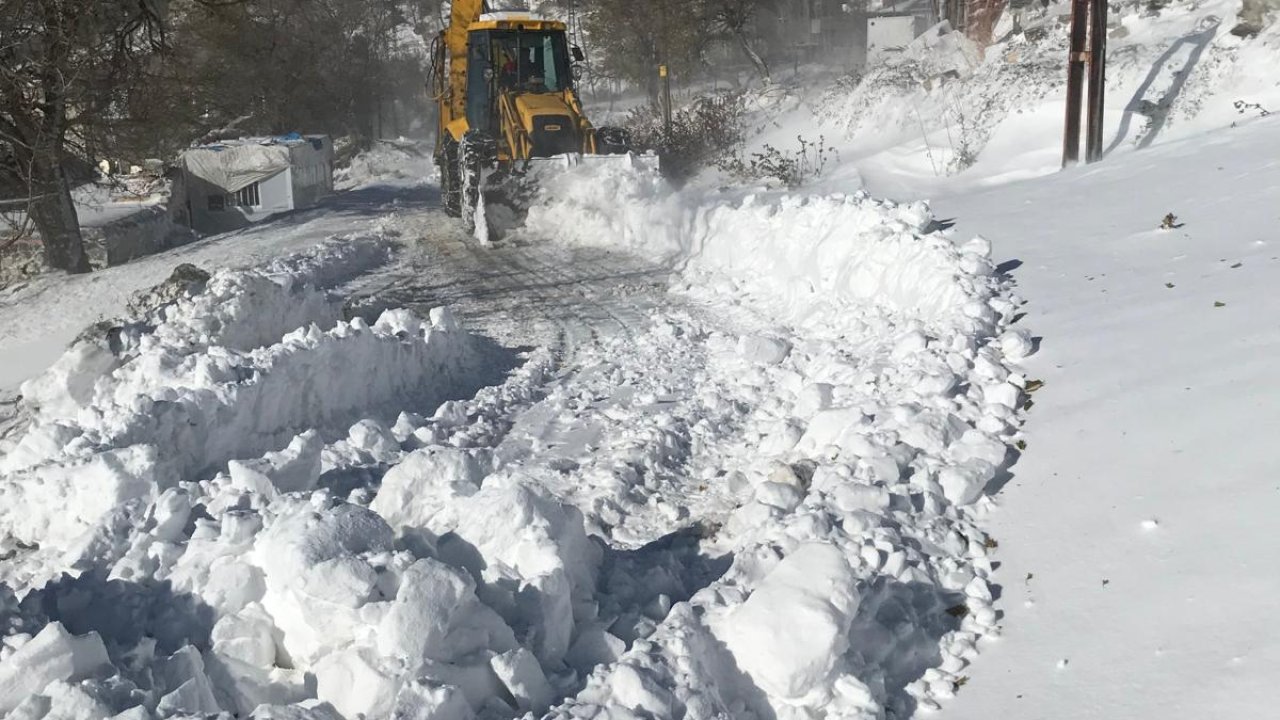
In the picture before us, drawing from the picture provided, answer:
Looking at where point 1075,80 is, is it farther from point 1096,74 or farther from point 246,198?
point 246,198

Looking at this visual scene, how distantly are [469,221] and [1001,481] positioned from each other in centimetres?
1225

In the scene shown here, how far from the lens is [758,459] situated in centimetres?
622

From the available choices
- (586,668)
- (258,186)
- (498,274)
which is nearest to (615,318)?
(498,274)

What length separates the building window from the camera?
2161 cm

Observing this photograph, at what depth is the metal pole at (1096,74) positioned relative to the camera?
448 inches

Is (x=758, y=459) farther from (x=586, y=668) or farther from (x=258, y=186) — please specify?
(x=258, y=186)

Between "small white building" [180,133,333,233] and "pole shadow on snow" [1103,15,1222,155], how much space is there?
1581 cm

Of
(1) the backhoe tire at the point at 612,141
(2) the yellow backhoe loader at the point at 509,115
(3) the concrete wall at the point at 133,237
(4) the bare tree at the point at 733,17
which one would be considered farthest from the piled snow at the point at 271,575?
(4) the bare tree at the point at 733,17

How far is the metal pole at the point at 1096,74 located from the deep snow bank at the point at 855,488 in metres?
3.75

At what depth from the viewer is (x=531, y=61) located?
54.3 feet

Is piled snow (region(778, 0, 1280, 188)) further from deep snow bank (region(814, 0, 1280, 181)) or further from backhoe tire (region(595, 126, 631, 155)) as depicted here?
backhoe tire (region(595, 126, 631, 155))

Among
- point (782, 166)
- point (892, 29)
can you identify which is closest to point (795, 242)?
point (782, 166)

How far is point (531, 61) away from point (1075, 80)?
811cm

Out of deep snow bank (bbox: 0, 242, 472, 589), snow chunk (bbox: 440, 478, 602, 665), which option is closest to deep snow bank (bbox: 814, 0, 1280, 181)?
deep snow bank (bbox: 0, 242, 472, 589)
